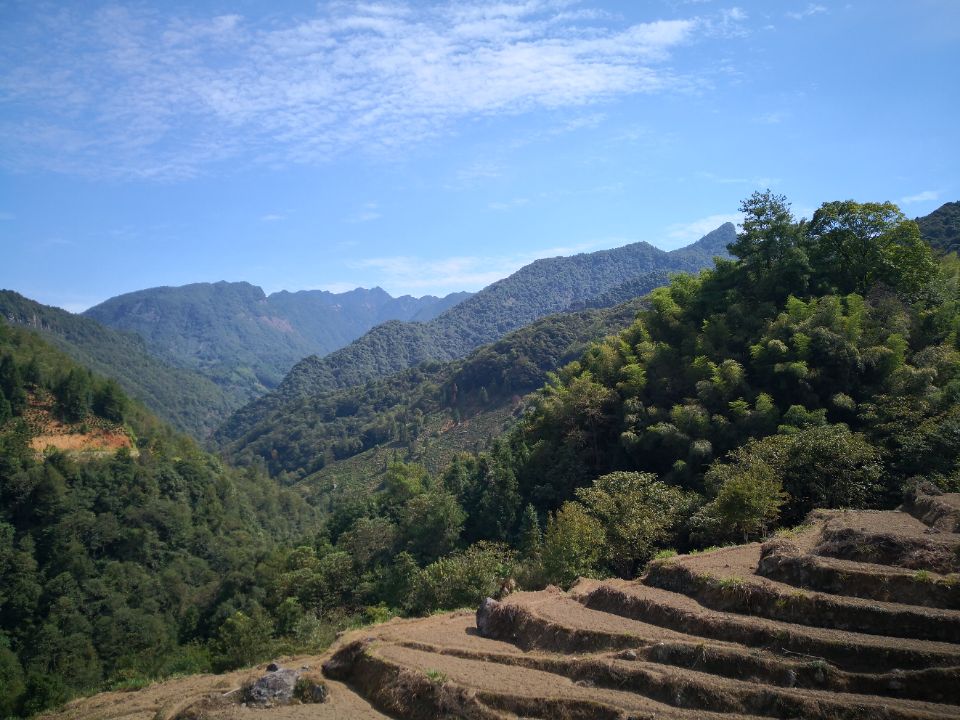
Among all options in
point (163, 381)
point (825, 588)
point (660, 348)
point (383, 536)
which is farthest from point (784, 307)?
point (163, 381)

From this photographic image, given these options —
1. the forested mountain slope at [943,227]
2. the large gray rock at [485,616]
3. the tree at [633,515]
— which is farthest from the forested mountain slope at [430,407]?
the large gray rock at [485,616]

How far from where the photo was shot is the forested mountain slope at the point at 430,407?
94.8 metres

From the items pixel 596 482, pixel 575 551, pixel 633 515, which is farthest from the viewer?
pixel 596 482

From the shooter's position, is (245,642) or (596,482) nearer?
(596,482)

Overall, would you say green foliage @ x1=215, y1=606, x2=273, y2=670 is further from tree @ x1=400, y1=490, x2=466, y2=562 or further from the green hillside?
tree @ x1=400, y1=490, x2=466, y2=562

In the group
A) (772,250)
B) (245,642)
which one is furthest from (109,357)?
(772,250)

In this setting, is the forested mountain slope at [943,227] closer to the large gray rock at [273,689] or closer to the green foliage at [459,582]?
the green foliage at [459,582]

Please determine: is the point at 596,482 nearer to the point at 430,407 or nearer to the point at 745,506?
the point at 745,506

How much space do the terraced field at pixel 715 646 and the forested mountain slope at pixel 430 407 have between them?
63.9 metres

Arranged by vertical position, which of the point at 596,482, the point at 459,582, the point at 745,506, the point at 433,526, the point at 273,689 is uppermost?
the point at 596,482

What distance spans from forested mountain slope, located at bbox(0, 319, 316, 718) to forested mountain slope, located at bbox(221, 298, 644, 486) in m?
27.0

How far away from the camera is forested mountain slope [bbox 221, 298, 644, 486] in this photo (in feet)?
311

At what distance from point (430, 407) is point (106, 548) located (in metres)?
64.2

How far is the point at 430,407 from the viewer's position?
11319 cm
